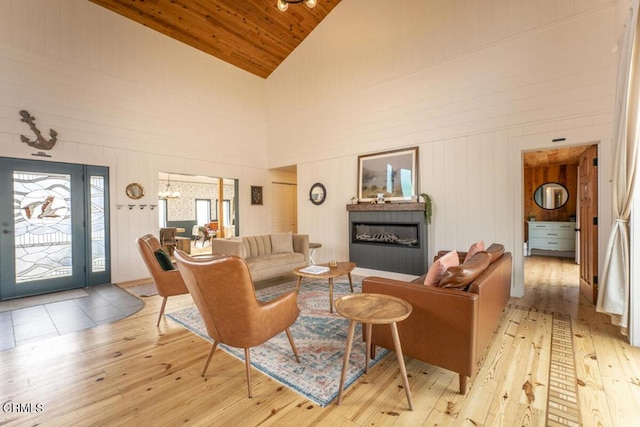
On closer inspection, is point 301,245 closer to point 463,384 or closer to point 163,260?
point 163,260

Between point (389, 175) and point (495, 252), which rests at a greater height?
point (389, 175)

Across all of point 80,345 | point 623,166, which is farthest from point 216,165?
point 623,166

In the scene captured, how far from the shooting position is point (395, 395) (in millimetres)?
1920

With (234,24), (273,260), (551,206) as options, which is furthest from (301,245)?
(551,206)

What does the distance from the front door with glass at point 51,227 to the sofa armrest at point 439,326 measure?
5305 millimetres

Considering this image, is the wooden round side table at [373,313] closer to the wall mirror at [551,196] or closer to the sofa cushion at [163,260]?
the sofa cushion at [163,260]

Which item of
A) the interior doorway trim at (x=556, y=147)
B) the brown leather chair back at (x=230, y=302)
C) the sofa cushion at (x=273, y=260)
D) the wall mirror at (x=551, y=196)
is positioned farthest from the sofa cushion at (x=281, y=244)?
the wall mirror at (x=551, y=196)

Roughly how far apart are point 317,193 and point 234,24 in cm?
397

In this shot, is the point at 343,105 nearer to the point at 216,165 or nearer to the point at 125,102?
the point at 216,165

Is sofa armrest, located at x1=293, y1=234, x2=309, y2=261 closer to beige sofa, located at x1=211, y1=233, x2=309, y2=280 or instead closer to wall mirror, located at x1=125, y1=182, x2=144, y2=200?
beige sofa, located at x1=211, y1=233, x2=309, y2=280

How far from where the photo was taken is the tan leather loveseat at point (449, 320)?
6.11 ft

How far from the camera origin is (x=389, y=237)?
17.2 feet

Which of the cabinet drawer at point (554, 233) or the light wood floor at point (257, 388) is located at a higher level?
the cabinet drawer at point (554, 233)

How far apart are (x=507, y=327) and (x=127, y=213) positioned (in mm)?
6328
